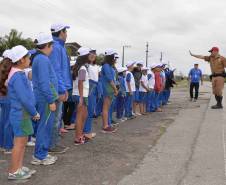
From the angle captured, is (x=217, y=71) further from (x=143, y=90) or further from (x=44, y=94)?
(x=44, y=94)

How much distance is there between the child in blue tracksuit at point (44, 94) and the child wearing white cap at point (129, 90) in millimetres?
5828

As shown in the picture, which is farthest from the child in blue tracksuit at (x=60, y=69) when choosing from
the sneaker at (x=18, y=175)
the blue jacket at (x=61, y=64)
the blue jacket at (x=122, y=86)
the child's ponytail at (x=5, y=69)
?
the blue jacket at (x=122, y=86)

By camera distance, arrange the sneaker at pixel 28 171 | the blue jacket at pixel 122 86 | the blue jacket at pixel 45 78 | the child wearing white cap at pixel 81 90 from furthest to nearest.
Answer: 1. the blue jacket at pixel 122 86
2. the child wearing white cap at pixel 81 90
3. the blue jacket at pixel 45 78
4. the sneaker at pixel 28 171

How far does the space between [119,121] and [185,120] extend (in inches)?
69.8

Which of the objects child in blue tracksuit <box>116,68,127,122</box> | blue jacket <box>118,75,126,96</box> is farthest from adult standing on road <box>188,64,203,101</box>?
blue jacket <box>118,75,126,96</box>

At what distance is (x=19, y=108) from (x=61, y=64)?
153 centimetres

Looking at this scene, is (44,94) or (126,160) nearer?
(44,94)

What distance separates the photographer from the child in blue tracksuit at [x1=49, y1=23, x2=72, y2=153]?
6.89 metres

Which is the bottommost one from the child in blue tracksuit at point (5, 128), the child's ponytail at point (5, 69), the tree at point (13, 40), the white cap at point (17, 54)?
the child in blue tracksuit at point (5, 128)

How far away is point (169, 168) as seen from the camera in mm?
6383

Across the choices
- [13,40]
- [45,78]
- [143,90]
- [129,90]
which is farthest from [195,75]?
[13,40]

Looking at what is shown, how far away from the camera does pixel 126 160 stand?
6.88 m

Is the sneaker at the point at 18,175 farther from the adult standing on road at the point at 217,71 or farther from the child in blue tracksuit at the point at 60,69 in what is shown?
the adult standing on road at the point at 217,71

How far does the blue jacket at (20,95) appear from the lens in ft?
18.4
